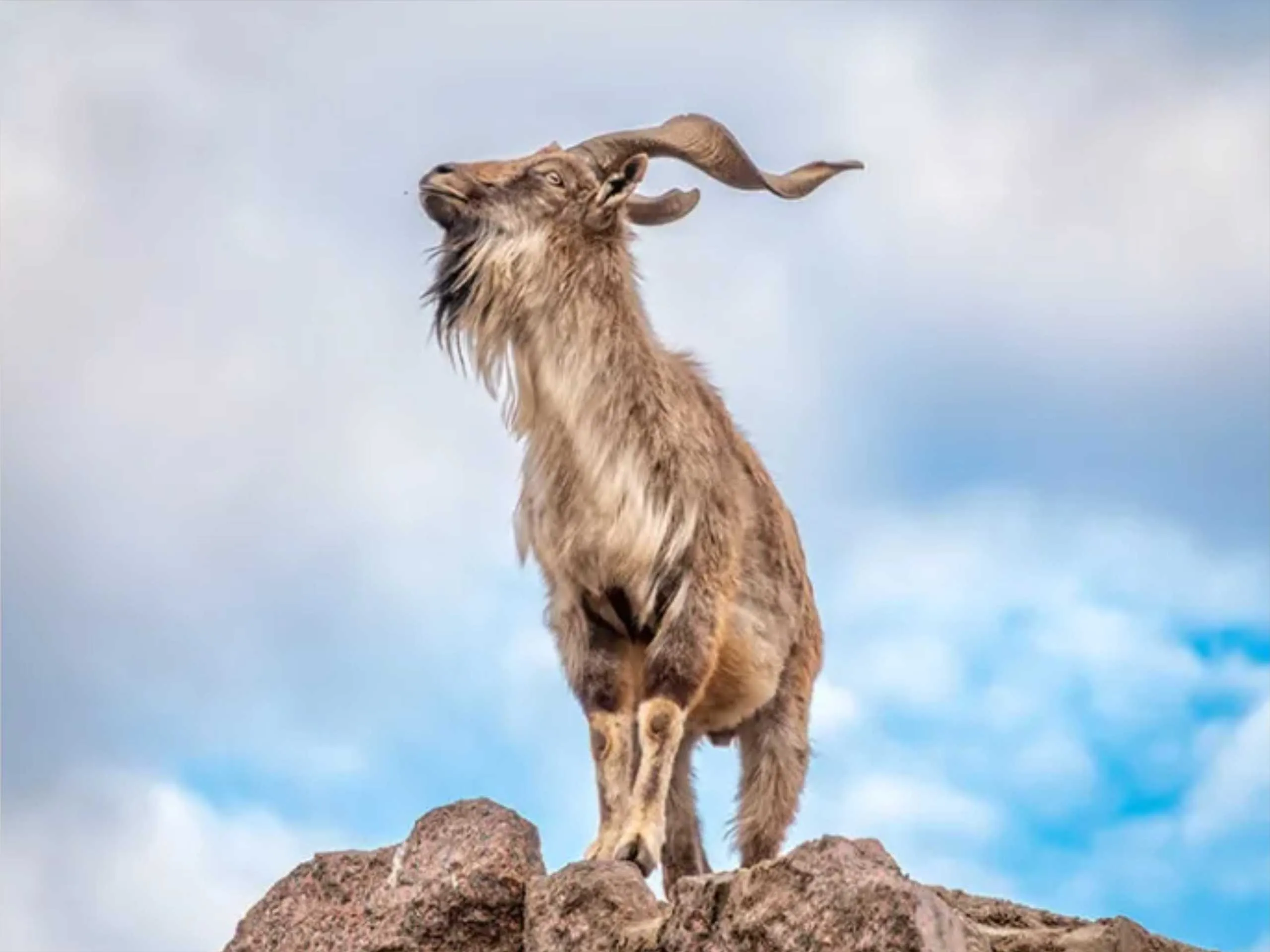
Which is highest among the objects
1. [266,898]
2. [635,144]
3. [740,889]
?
[635,144]

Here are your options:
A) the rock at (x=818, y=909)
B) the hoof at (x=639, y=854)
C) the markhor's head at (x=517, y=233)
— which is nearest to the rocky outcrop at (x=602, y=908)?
the rock at (x=818, y=909)

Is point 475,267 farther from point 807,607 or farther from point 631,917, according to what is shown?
point 631,917

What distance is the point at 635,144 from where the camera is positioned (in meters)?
9.87

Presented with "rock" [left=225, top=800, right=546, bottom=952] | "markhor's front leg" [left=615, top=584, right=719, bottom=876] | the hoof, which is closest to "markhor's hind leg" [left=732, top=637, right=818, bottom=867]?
"markhor's front leg" [left=615, top=584, right=719, bottom=876]

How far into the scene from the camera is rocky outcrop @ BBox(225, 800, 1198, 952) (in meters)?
6.44

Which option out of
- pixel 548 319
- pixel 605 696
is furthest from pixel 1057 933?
pixel 548 319

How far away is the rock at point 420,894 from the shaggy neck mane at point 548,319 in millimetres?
1992

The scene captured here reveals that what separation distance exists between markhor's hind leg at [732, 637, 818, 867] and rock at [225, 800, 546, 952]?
6.47ft

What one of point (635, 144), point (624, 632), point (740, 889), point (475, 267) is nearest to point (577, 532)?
point (624, 632)

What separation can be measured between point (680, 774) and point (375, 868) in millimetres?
1960

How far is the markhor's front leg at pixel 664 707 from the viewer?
8352 mm

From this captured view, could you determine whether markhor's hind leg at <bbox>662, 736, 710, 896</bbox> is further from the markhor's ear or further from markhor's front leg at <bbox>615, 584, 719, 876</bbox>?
the markhor's ear

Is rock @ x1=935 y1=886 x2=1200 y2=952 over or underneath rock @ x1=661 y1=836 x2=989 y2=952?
over

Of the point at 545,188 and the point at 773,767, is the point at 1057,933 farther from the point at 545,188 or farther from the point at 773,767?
the point at 545,188
